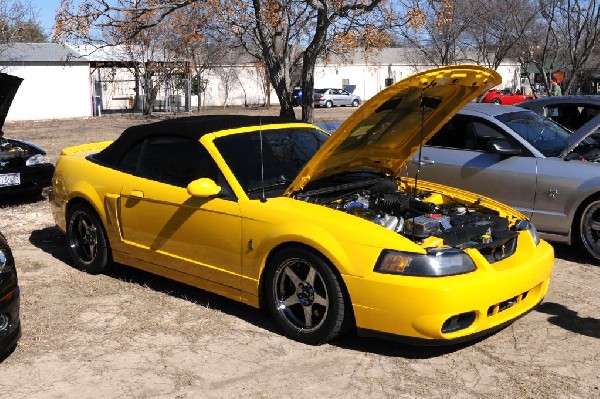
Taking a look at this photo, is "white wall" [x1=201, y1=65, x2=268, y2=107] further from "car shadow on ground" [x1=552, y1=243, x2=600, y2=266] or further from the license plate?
"car shadow on ground" [x1=552, y1=243, x2=600, y2=266]

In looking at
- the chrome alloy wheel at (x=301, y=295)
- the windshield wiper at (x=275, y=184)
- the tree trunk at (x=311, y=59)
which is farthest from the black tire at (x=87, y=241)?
the tree trunk at (x=311, y=59)

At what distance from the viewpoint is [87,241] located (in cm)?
612

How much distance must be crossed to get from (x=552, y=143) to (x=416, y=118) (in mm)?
2814

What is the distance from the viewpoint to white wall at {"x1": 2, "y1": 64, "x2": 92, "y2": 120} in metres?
34.5

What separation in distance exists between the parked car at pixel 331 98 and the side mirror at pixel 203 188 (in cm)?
4167

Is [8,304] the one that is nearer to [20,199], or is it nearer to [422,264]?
[422,264]

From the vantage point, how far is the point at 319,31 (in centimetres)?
1093

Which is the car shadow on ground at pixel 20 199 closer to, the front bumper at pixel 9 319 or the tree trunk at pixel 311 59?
the tree trunk at pixel 311 59

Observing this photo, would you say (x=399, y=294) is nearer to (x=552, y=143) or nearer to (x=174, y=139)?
(x=174, y=139)

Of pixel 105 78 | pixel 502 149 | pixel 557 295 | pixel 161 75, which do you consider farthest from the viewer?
pixel 105 78

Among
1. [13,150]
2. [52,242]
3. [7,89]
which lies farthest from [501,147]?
[13,150]

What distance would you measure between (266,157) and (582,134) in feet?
11.0

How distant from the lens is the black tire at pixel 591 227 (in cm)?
634

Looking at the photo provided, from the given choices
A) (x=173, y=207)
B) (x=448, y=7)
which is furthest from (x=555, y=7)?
(x=173, y=207)
